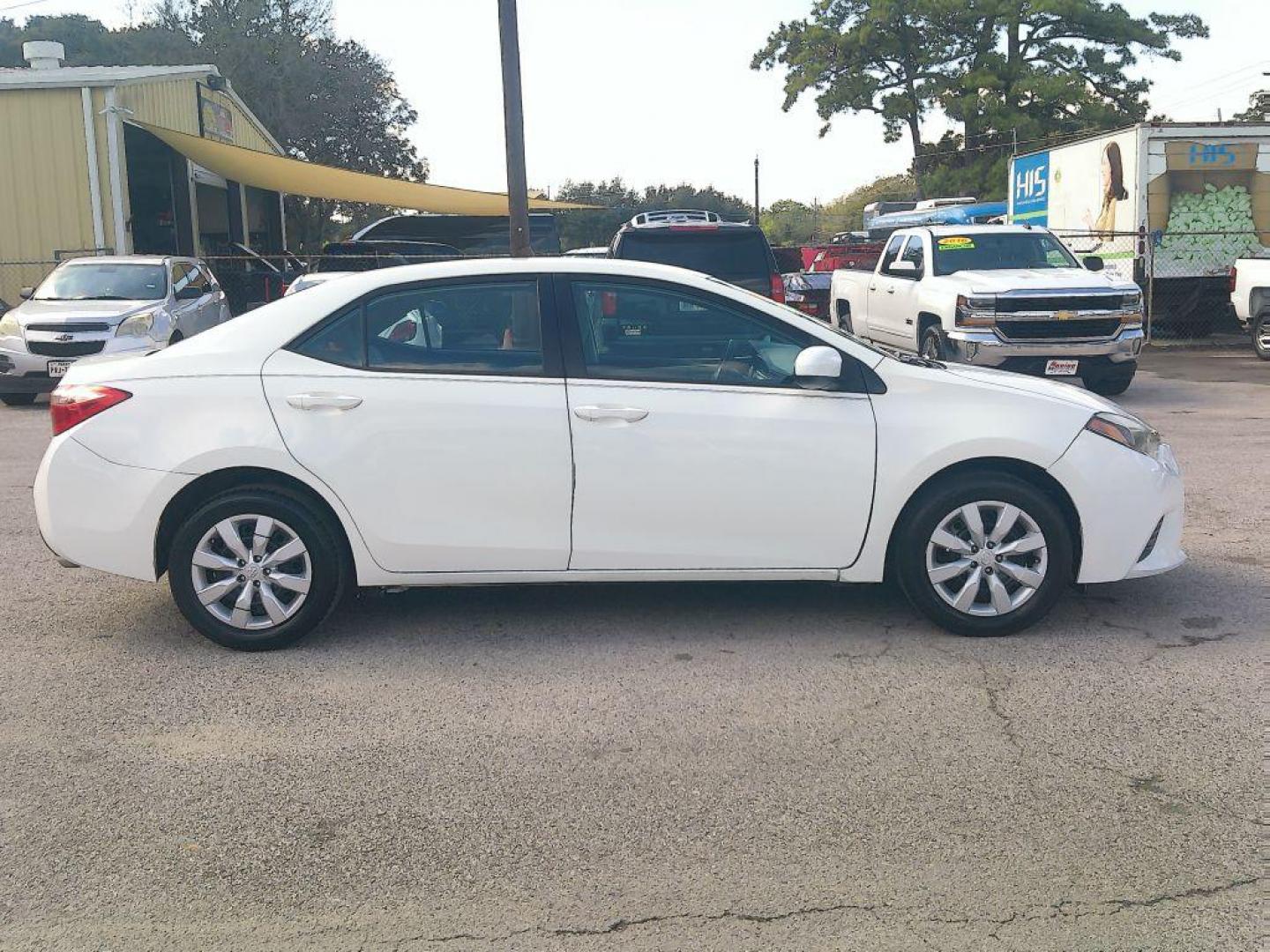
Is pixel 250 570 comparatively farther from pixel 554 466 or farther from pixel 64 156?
pixel 64 156

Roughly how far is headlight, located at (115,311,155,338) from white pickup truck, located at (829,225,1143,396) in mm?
8391

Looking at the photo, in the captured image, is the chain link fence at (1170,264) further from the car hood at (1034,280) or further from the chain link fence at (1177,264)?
the car hood at (1034,280)

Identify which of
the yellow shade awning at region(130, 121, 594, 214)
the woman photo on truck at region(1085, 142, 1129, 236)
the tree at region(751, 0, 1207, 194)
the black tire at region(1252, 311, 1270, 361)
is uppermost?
the tree at region(751, 0, 1207, 194)

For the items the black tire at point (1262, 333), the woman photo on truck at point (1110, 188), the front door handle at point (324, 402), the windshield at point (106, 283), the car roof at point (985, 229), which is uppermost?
the woman photo on truck at point (1110, 188)

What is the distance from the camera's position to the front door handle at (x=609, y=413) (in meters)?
5.29

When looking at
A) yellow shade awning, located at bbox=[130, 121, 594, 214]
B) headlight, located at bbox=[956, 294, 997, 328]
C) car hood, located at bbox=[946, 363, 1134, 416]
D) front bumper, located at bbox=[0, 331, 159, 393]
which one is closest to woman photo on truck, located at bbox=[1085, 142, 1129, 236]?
headlight, located at bbox=[956, 294, 997, 328]

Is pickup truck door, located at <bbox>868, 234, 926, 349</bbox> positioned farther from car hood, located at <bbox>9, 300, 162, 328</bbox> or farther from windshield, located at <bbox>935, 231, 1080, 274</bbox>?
car hood, located at <bbox>9, 300, 162, 328</bbox>

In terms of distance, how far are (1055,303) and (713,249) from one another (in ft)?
11.8

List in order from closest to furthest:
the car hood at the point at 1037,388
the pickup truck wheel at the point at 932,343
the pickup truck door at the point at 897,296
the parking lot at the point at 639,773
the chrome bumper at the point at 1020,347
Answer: the parking lot at the point at 639,773 < the car hood at the point at 1037,388 < the chrome bumper at the point at 1020,347 < the pickup truck wheel at the point at 932,343 < the pickup truck door at the point at 897,296

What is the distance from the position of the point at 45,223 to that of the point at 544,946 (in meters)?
21.8

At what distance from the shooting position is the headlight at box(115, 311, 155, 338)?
568 inches

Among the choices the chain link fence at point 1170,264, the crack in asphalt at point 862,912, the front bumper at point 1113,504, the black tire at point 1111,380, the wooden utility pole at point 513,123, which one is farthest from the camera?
the chain link fence at point 1170,264

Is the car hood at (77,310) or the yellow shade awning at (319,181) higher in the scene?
the yellow shade awning at (319,181)

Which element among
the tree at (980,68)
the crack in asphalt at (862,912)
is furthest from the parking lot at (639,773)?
the tree at (980,68)
